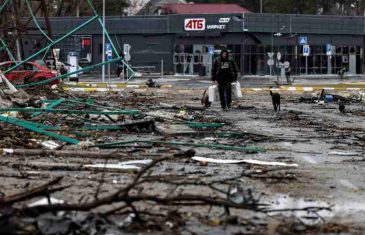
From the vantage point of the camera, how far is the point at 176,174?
27.2 feet

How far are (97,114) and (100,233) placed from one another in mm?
9056

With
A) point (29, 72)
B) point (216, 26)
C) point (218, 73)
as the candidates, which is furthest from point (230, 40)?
point (218, 73)

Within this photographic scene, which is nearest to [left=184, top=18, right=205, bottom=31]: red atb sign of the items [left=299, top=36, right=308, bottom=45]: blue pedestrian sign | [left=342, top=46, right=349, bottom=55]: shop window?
[left=299, top=36, right=308, bottom=45]: blue pedestrian sign

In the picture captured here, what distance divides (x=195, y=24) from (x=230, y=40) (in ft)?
12.8

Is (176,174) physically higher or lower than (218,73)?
lower

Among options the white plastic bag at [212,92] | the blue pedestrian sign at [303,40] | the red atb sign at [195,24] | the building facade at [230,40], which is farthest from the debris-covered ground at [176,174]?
the red atb sign at [195,24]

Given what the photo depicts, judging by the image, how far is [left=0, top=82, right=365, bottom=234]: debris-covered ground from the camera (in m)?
5.64

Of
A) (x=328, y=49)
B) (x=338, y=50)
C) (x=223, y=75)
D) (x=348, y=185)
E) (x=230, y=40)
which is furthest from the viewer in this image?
(x=338, y=50)

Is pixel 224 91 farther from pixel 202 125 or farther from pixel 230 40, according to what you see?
pixel 230 40

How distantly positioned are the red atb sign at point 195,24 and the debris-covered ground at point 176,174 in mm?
54432

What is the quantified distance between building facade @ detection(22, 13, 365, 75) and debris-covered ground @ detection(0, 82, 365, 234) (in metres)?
54.2

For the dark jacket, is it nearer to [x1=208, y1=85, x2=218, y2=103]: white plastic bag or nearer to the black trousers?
the black trousers

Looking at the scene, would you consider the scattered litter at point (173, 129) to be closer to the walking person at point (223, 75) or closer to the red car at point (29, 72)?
the walking person at point (223, 75)

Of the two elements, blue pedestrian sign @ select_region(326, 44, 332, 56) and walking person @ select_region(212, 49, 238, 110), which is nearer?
walking person @ select_region(212, 49, 238, 110)
